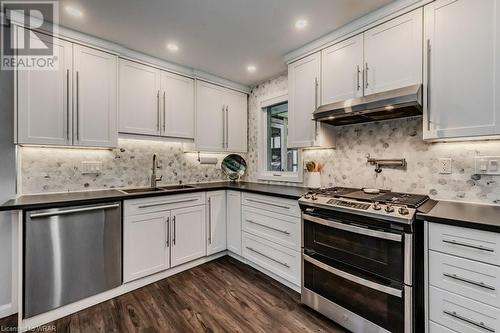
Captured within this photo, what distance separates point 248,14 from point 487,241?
2266 millimetres

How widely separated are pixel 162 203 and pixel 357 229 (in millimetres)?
1928

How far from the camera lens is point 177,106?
301 centimetres

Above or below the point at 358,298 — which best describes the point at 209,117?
above

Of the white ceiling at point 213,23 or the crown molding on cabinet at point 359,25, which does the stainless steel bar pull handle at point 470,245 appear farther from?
Answer: the white ceiling at point 213,23

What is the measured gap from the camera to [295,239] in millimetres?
2271

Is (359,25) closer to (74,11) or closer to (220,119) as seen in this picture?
(220,119)

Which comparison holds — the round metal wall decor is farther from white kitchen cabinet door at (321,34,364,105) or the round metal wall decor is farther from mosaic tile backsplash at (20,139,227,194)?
white kitchen cabinet door at (321,34,364,105)

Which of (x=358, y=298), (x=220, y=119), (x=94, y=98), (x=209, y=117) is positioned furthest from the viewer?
(x=220, y=119)

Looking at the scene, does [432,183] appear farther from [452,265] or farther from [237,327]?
[237,327]

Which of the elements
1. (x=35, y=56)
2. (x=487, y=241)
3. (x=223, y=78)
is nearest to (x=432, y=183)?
(x=487, y=241)

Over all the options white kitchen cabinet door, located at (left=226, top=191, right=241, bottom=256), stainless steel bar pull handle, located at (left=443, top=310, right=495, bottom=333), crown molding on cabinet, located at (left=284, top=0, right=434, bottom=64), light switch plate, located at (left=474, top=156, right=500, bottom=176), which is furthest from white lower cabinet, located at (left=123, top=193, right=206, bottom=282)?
light switch plate, located at (left=474, top=156, right=500, bottom=176)

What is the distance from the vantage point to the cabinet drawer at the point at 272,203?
89.7 inches

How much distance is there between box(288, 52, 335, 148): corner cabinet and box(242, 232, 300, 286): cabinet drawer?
116 centimetres

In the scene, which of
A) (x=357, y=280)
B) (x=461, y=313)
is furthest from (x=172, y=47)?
(x=461, y=313)
